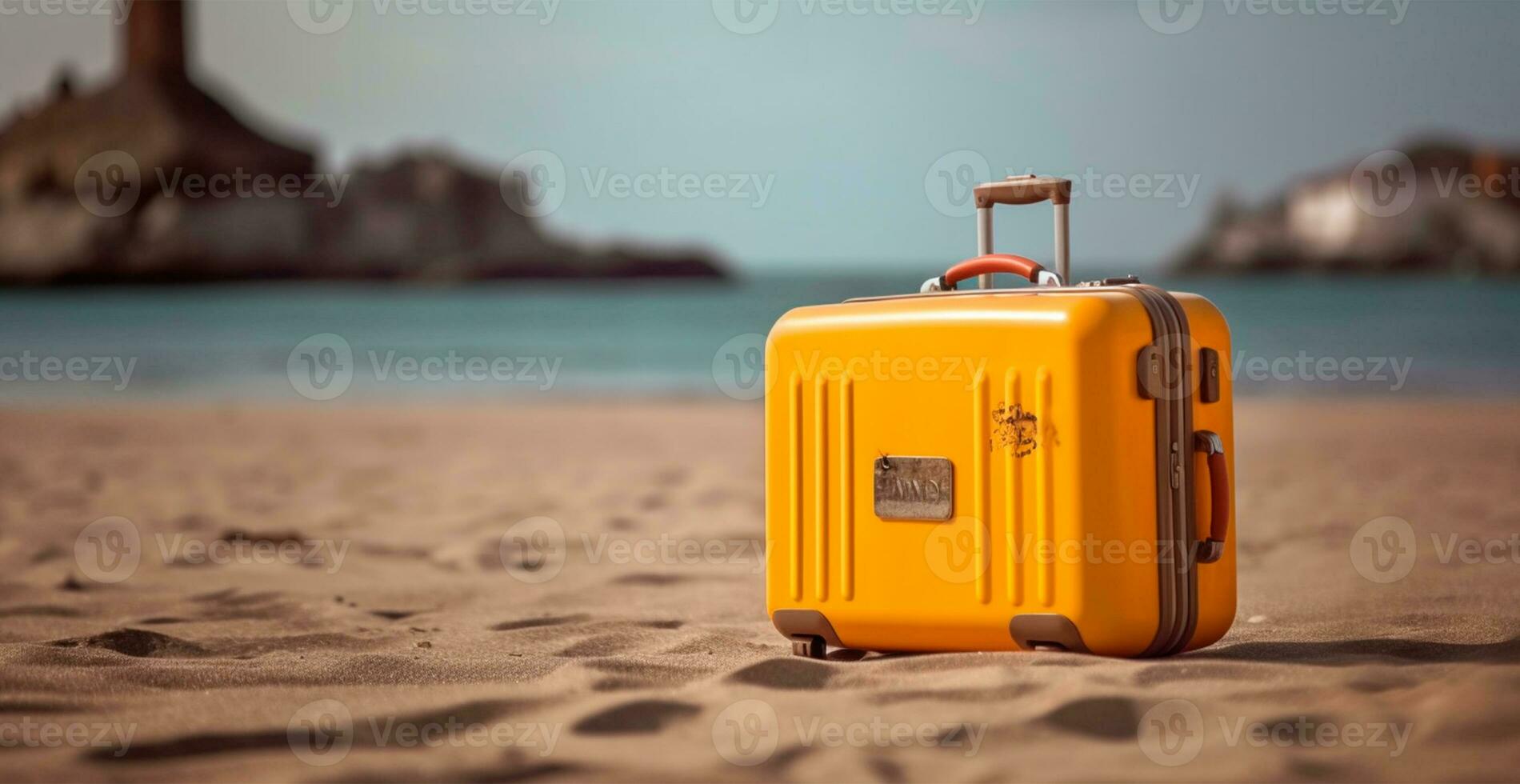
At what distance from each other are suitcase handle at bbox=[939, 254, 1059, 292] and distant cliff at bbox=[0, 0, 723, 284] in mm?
64374

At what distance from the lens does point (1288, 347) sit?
26.3 meters

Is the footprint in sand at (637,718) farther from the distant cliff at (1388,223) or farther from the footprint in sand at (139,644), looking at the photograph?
the distant cliff at (1388,223)

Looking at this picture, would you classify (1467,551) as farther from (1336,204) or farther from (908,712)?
(1336,204)

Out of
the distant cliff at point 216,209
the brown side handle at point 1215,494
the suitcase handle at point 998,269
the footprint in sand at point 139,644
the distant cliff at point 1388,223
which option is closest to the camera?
the brown side handle at point 1215,494

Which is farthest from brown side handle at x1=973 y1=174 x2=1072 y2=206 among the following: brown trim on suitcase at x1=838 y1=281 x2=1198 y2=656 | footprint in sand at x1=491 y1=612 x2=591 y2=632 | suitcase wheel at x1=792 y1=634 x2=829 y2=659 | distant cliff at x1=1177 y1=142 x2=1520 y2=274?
distant cliff at x1=1177 y1=142 x2=1520 y2=274

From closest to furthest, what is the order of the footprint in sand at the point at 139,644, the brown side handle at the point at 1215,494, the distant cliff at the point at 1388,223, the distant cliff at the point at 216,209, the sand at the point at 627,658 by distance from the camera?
the sand at the point at 627,658 < the brown side handle at the point at 1215,494 < the footprint in sand at the point at 139,644 < the distant cliff at the point at 1388,223 < the distant cliff at the point at 216,209

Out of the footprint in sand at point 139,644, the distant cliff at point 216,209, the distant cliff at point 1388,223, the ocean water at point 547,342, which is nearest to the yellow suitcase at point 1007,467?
the footprint in sand at point 139,644

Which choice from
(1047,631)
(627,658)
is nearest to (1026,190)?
(1047,631)

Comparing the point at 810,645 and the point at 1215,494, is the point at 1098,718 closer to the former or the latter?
the point at 1215,494

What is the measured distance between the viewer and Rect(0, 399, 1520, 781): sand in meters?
2.29

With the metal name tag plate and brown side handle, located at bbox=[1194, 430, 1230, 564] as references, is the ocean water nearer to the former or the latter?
brown side handle, located at bbox=[1194, 430, 1230, 564]

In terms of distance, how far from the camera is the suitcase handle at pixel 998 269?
3107 millimetres

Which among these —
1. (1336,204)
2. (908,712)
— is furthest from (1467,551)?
(1336,204)

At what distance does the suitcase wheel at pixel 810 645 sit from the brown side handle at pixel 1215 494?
866mm
